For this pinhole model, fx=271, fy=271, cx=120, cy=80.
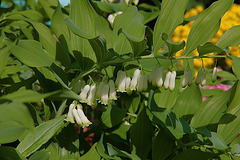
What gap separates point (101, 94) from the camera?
4.14 feet

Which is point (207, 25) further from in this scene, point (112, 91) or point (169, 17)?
point (112, 91)

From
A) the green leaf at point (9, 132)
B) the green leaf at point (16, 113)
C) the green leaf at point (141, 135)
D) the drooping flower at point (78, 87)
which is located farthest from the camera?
the green leaf at point (141, 135)

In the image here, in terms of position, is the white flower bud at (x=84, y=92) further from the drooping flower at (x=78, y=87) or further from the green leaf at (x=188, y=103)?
the green leaf at (x=188, y=103)

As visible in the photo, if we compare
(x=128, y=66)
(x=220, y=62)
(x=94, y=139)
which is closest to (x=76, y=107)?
(x=128, y=66)

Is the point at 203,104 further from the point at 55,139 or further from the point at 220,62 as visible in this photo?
the point at 220,62

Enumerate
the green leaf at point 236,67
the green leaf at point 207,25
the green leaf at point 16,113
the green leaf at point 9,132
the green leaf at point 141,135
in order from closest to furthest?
the green leaf at point 16,113, the green leaf at point 9,132, the green leaf at point 236,67, the green leaf at point 207,25, the green leaf at point 141,135

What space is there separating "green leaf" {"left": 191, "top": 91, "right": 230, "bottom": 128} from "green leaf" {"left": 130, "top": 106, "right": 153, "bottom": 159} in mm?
238

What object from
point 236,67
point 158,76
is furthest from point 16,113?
point 236,67

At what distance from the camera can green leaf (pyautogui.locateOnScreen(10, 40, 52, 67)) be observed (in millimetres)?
1029

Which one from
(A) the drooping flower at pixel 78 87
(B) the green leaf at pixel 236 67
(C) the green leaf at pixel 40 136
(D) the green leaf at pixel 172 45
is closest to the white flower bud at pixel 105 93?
(A) the drooping flower at pixel 78 87

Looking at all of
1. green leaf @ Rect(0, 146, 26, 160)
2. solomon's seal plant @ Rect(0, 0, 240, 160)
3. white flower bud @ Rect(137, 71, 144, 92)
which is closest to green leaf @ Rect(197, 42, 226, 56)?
solomon's seal plant @ Rect(0, 0, 240, 160)

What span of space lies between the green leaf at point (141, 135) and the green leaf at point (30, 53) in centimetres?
59

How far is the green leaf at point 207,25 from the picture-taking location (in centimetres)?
119

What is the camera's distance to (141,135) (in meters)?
1.43
